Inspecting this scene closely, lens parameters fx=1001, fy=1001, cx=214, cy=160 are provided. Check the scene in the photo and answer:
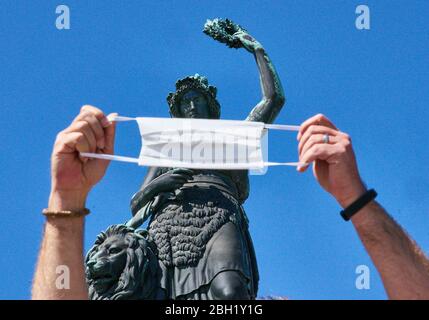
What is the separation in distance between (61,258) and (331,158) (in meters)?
1.43

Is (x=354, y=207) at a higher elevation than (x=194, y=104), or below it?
below

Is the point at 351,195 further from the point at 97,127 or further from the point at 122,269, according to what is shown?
the point at 122,269

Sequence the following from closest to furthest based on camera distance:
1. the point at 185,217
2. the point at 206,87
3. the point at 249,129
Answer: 1. the point at 249,129
2. the point at 185,217
3. the point at 206,87

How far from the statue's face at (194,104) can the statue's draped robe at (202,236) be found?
2.24 ft

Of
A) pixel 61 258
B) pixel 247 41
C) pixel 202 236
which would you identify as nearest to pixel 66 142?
pixel 61 258

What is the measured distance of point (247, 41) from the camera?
30.0 ft

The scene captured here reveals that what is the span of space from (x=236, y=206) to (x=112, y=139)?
2.82m

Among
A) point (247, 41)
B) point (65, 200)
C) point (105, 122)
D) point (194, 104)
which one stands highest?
point (247, 41)

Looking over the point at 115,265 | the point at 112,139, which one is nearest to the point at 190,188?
the point at 115,265

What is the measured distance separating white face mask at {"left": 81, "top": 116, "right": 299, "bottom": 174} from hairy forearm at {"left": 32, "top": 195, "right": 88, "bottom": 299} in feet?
3.41

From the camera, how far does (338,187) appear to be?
5027mm

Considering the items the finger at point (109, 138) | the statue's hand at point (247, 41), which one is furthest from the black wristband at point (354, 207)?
the statue's hand at point (247, 41)

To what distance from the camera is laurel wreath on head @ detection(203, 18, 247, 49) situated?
9.35 m
